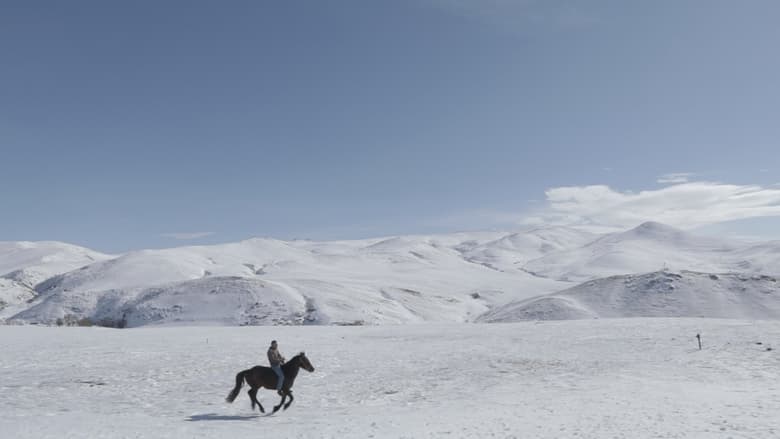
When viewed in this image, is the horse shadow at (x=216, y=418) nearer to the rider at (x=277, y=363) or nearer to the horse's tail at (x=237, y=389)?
the horse's tail at (x=237, y=389)

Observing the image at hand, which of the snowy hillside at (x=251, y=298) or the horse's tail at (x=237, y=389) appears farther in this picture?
the snowy hillside at (x=251, y=298)

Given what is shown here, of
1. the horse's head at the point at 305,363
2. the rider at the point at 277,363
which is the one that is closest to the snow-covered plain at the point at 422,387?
the rider at the point at 277,363

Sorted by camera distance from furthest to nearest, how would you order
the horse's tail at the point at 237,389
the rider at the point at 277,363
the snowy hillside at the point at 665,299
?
the snowy hillside at the point at 665,299 → the horse's tail at the point at 237,389 → the rider at the point at 277,363

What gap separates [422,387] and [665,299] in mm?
82935

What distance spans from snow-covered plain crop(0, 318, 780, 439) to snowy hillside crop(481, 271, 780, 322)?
2081 inches

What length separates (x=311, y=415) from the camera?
16.8 meters

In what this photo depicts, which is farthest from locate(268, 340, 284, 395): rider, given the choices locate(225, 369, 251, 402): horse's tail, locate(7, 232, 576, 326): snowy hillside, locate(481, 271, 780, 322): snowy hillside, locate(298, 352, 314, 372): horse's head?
locate(481, 271, 780, 322): snowy hillside

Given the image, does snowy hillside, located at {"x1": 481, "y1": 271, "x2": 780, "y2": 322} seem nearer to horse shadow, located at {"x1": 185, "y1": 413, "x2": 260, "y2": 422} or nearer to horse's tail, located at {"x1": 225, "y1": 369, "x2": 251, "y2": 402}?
horse's tail, located at {"x1": 225, "y1": 369, "x2": 251, "y2": 402}

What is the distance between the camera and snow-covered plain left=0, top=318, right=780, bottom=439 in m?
14.3

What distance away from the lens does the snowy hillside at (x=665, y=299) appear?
278 feet

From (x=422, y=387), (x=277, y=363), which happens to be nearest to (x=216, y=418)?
(x=277, y=363)

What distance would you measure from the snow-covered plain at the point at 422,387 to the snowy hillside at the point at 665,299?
5287 centimetres

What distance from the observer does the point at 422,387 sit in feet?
69.8

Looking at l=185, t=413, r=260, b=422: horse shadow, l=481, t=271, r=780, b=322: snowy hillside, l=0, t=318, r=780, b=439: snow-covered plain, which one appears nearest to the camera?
l=0, t=318, r=780, b=439: snow-covered plain
